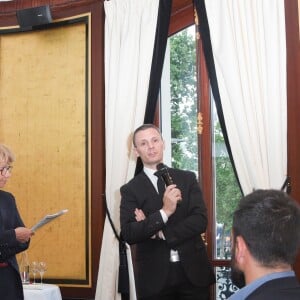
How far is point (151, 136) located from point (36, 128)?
6.64 feet

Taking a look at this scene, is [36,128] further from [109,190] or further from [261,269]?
[261,269]

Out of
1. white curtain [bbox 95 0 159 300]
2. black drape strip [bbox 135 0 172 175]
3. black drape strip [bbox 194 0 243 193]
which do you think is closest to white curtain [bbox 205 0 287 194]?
black drape strip [bbox 194 0 243 193]

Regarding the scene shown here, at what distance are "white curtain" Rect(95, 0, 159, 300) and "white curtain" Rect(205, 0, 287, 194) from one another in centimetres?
67

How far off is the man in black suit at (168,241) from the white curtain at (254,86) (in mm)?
948

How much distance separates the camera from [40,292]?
344 centimetres

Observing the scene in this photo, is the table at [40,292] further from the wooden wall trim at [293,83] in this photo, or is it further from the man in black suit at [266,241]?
the man in black suit at [266,241]

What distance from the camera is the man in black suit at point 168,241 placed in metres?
2.49

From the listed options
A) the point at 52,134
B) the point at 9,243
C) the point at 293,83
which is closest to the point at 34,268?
the point at 52,134

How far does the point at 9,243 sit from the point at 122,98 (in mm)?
1842

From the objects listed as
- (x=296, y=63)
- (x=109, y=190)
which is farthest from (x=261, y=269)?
(x=109, y=190)

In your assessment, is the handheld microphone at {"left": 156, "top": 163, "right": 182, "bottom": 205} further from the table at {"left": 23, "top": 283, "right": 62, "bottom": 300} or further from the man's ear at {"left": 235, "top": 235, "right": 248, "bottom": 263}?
the table at {"left": 23, "top": 283, "right": 62, "bottom": 300}

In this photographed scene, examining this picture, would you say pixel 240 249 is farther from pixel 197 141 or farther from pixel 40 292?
pixel 197 141

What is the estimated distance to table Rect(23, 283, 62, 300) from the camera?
342cm

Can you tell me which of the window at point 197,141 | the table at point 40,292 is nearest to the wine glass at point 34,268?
the table at point 40,292
